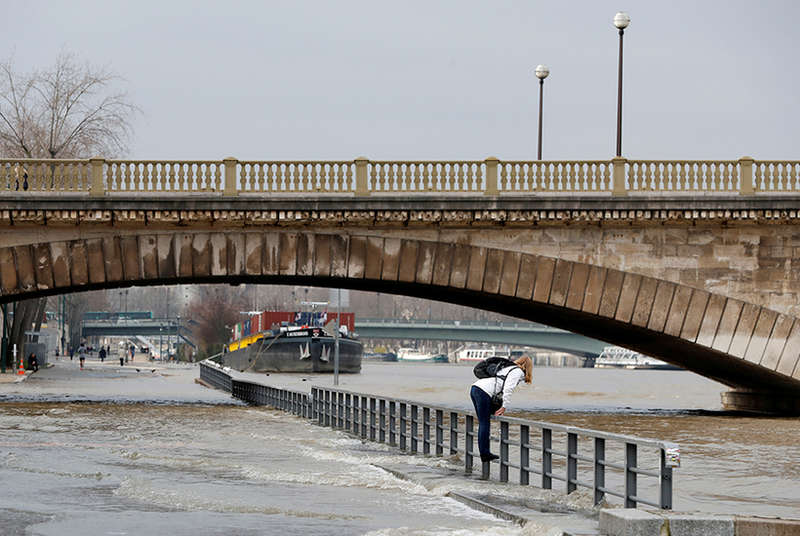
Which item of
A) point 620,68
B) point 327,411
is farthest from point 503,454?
point 620,68

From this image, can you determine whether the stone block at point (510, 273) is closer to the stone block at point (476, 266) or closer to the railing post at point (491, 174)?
the stone block at point (476, 266)

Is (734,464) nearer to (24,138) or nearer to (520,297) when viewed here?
(520,297)

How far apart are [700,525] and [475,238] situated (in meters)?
30.4

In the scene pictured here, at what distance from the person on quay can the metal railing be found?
0.19 m

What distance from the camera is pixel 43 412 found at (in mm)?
41781

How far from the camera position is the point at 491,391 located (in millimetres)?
20875

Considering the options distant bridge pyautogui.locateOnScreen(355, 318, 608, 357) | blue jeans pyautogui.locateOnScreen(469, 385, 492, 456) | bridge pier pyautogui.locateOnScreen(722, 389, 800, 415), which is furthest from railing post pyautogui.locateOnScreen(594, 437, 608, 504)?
distant bridge pyautogui.locateOnScreen(355, 318, 608, 357)

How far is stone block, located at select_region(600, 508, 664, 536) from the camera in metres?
13.8

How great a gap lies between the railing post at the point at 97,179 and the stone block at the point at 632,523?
31907mm

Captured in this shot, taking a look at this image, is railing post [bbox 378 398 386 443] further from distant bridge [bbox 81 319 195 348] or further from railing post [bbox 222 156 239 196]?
distant bridge [bbox 81 319 195 348]

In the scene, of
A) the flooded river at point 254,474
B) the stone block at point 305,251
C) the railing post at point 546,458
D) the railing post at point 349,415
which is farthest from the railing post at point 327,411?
the railing post at point 546,458

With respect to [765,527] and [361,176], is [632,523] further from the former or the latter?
[361,176]

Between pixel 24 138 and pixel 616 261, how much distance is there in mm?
34980

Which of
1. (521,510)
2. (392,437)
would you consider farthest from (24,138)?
(521,510)
